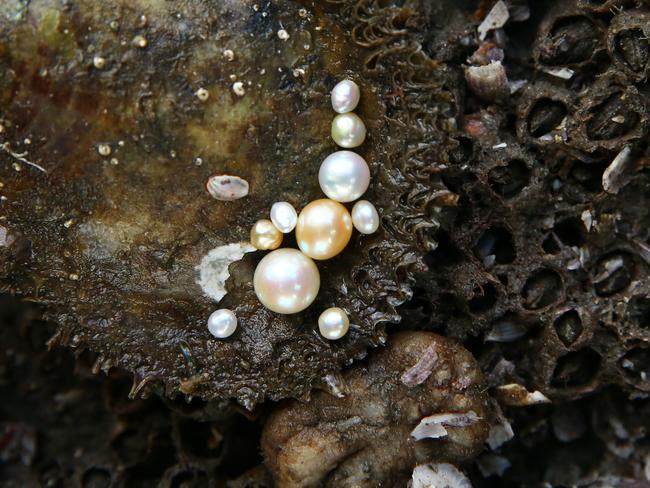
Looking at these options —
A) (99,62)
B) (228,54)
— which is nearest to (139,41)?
(99,62)

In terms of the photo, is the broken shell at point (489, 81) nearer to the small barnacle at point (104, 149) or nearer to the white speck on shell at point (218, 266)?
the white speck on shell at point (218, 266)

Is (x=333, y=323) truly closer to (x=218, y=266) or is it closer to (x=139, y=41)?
(x=218, y=266)

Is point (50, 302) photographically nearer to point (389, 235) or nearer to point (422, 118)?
point (389, 235)

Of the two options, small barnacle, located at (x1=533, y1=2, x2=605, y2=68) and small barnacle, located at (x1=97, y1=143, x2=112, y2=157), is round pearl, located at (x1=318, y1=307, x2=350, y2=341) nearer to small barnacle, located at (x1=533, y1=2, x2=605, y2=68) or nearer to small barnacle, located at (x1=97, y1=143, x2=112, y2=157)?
small barnacle, located at (x1=97, y1=143, x2=112, y2=157)

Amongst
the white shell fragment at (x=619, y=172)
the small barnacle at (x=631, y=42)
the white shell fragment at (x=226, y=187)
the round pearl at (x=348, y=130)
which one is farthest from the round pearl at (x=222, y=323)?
the small barnacle at (x=631, y=42)

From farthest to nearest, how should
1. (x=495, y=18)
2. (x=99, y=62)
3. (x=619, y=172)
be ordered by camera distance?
(x=495, y=18) < (x=619, y=172) < (x=99, y=62)

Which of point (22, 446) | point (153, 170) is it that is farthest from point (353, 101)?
point (22, 446)
